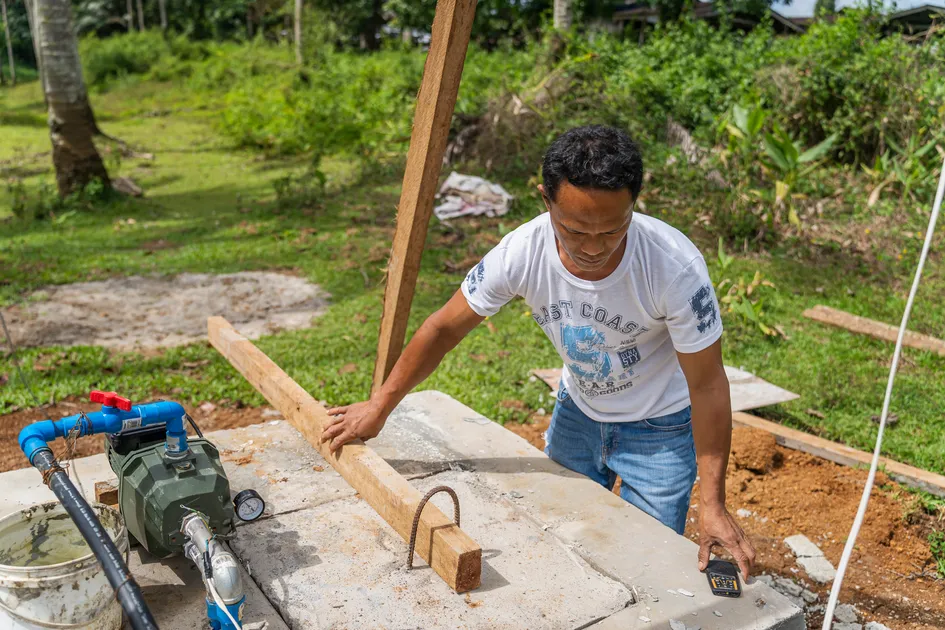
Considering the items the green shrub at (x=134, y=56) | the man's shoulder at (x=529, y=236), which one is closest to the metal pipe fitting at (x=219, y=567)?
the man's shoulder at (x=529, y=236)

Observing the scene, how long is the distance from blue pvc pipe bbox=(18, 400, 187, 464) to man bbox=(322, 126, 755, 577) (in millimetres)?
650

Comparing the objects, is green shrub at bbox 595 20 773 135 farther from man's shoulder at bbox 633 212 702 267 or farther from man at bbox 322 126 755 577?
man's shoulder at bbox 633 212 702 267

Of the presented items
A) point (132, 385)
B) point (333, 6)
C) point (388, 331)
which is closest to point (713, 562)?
point (388, 331)

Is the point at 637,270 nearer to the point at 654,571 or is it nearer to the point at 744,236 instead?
the point at 654,571

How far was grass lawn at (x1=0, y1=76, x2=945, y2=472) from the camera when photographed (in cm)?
479

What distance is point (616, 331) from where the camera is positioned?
2.43 meters

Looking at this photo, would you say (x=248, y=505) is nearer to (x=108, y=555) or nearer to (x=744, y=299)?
(x=108, y=555)

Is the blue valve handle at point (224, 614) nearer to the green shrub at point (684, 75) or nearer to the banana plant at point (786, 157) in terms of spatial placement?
the banana plant at point (786, 157)

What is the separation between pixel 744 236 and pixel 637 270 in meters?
5.73

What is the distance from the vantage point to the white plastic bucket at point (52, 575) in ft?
6.08

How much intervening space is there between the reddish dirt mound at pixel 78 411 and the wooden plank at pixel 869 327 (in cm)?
416

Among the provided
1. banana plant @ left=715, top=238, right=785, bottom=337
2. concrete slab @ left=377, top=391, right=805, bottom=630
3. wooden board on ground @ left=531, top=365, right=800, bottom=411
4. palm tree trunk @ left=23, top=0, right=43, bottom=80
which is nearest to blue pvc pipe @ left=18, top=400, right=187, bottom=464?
concrete slab @ left=377, top=391, right=805, bottom=630

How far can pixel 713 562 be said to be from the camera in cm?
237

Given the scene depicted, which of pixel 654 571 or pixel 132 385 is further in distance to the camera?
pixel 132 385
